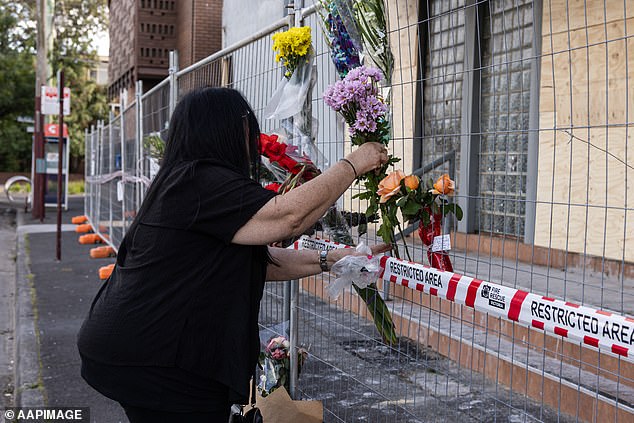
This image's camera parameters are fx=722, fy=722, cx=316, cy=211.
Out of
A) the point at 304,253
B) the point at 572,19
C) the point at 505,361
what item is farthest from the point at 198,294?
the point at 572,19

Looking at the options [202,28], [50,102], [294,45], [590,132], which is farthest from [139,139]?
[202,28]

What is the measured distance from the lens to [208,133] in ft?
8.13

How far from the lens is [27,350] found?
6066mm

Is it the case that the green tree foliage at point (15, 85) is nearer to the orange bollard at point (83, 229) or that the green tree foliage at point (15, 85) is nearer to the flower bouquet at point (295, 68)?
the orange bollard at point (83, 229)

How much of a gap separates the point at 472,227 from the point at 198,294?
137cm

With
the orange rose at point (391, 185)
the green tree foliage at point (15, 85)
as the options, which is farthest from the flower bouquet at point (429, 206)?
the green tree foliage at point (15, 85)

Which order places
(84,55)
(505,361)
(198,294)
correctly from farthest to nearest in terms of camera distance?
(84,55), (505,361), (198,294)

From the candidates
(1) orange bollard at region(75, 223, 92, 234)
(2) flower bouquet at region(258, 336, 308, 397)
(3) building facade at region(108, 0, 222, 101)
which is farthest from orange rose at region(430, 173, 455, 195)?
(3) building facade at region(108, 0, 222, 101)

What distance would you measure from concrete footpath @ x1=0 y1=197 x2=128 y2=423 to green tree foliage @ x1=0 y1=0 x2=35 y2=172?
15114 mm

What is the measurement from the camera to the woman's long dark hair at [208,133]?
2475 millimetres

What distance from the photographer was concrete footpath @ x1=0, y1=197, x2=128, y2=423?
16.2ft

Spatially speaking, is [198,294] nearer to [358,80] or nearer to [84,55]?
[358,80]

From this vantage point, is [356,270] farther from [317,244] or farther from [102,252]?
[102,252]

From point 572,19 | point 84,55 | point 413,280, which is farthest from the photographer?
point 84,55
